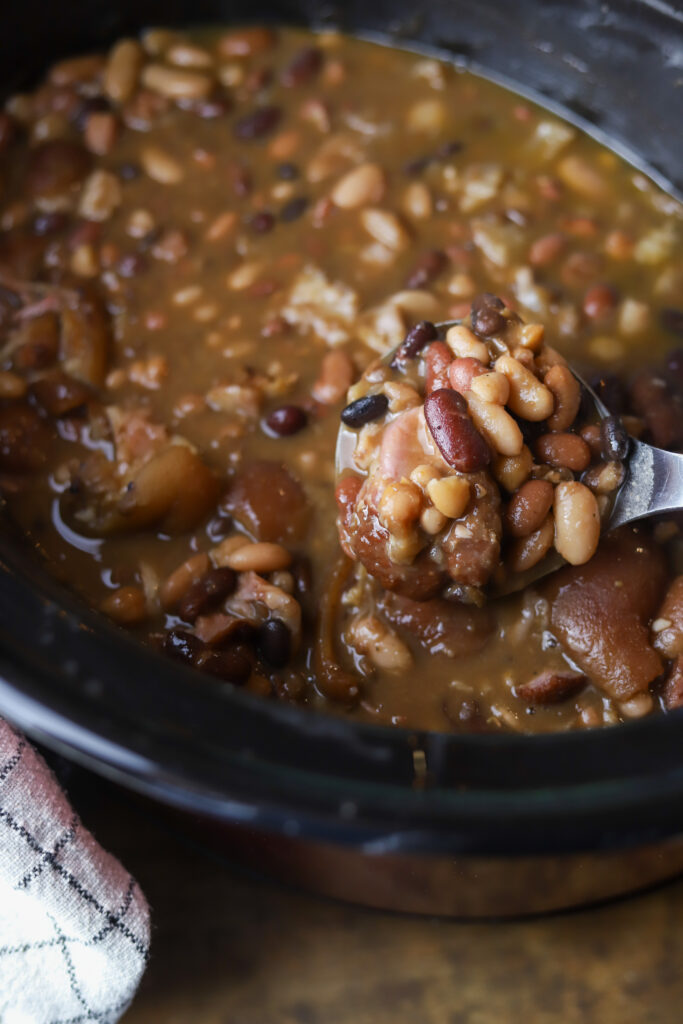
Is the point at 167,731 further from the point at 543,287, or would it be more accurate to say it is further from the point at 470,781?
the point at 543,287

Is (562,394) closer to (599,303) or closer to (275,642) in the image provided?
(599,303)

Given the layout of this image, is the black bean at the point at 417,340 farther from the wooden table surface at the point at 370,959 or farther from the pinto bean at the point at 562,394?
the wooden table surface at the point at 370,959

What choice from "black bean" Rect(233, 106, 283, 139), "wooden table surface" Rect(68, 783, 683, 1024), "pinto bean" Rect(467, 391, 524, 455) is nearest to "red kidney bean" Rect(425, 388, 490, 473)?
"pinto bean" Rect(467, 391, 524, 455)

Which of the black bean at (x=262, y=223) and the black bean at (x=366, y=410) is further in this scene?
the black bean at (x=262, y=223)

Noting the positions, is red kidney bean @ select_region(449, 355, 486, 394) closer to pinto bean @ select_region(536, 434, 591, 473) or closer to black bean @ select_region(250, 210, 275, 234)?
pinto bean @ select_region(536, 434, 591, 473)

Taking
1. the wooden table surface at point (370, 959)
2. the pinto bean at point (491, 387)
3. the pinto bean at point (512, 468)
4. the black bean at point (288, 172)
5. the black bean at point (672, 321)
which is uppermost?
the pinto bean at point (491, 387)

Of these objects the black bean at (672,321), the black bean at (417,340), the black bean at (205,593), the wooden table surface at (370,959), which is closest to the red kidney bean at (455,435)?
the black bean at (417,340)
